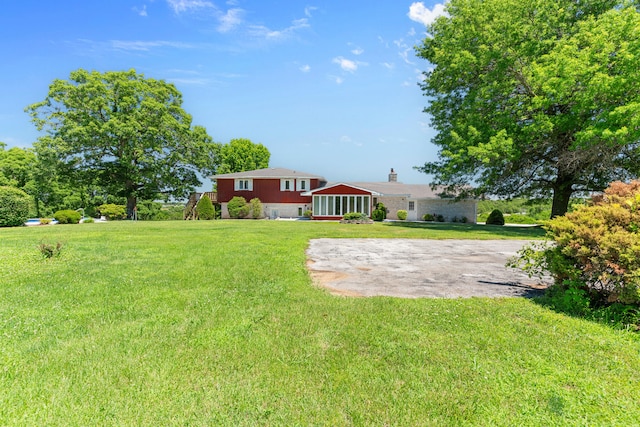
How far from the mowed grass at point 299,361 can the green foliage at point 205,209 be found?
2653 centimetres

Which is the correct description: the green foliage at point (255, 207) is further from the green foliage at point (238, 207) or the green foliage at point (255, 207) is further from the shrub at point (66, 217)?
the shrub at point (66, 217)

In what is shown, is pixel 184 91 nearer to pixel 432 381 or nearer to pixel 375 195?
pixel 375 195

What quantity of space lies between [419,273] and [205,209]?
2731 centimetres

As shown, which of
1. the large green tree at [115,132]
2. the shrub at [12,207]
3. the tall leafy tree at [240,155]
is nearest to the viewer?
the shrub at [12,207]

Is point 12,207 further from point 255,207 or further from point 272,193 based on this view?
point 272,193

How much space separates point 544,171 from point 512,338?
2312 centimetres

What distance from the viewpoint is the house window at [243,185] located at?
3353 centimetres

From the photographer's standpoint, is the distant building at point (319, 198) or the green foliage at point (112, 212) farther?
the distant building at point (319, 198)

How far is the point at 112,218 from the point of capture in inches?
1225

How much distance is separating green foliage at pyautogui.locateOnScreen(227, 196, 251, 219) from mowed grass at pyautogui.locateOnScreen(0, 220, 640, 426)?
26.6 meters

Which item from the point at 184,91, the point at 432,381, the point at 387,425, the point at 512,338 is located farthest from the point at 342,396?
the point at 184,91

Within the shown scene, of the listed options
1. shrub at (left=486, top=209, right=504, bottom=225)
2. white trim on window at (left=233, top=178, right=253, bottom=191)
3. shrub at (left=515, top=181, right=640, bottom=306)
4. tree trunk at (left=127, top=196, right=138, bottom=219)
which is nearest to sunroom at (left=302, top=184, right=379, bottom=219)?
white trim on window at (left=233, top=178, right=253, bottom=191)

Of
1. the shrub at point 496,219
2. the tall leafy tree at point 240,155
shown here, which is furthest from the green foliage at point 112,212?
the shrub at point 496,219

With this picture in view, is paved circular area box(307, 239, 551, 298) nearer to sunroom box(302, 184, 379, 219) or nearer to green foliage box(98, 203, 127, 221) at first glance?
sunroom box(302, 184, 379, 219)
